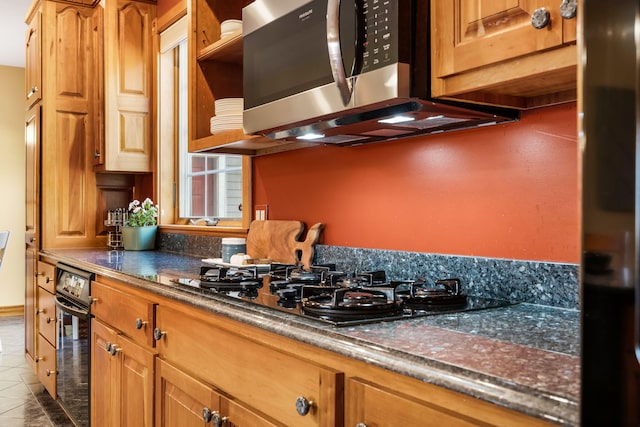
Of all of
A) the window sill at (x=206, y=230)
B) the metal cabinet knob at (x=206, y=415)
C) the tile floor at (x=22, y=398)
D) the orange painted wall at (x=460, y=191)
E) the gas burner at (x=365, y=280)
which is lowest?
the tile floor at (x=22, y=398)

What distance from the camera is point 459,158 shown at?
172cm

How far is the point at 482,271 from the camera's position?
1595 millimetres

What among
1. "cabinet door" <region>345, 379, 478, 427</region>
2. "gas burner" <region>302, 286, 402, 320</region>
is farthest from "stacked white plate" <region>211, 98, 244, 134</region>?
"cabinet door" <region>345, 379, 478, 427</region>

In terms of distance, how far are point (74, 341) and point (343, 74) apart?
2023 mm

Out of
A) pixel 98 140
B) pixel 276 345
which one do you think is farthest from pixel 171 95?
pixel 276 345

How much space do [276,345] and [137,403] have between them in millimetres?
992

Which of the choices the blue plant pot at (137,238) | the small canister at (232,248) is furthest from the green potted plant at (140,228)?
the small canister at (232,248)

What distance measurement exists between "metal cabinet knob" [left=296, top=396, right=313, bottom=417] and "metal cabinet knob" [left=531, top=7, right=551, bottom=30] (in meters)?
0.83

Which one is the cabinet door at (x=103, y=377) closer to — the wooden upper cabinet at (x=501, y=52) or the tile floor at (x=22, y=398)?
the tile floor at (x=22, y=398)

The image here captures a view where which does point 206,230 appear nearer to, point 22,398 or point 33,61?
point 22,398

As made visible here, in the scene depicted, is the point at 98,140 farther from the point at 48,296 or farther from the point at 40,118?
the point at 48,296

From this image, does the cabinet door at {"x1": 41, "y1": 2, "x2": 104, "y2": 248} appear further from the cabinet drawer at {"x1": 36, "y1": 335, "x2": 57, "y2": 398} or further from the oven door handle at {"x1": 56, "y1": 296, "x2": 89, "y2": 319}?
the oven door handle at {"x1": 56, "y1": 296, "x2": 89, "y2": 319}

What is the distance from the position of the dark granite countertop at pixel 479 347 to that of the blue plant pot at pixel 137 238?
2255 millimetres

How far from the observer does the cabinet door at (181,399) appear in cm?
155
